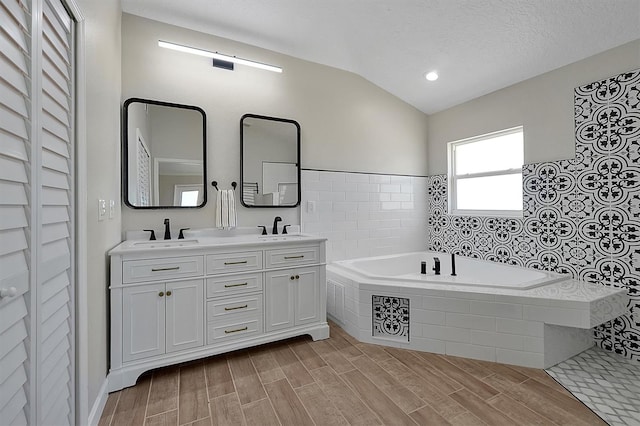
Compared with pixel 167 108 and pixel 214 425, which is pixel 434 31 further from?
pixel 214 425

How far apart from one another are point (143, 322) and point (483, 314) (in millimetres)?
2325

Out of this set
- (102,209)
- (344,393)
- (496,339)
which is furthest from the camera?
(496,339)

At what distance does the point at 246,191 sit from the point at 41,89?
177cm

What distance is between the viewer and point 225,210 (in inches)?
99.9

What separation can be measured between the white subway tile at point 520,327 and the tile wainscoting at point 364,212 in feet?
5.05

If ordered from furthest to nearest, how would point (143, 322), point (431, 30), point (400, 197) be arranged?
point (400, 197), point (431, 30), point (143, 322)

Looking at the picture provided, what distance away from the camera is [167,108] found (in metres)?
2.42

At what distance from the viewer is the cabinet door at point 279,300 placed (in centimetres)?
224

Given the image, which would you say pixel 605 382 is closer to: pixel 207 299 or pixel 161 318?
pixel 207 299

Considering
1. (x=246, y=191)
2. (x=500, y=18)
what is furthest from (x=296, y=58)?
(x=500, y=18)

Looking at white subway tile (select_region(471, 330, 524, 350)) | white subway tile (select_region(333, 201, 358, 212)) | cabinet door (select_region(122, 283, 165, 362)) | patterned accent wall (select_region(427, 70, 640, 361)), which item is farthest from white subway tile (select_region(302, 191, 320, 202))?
patterned accent wall (select_region(427, 70, 640, 361))

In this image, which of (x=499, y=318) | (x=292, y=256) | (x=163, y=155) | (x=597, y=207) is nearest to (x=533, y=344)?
(x=499, y=318)

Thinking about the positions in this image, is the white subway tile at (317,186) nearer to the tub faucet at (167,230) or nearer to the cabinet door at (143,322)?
the tub faucet at (167,230)

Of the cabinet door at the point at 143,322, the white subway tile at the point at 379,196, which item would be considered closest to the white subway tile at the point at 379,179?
the white subway tile at the point at 379,196
